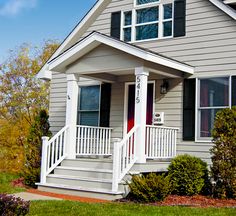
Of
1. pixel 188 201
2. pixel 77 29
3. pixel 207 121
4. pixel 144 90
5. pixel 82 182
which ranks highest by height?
pixel 77 29

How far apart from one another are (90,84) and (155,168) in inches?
172

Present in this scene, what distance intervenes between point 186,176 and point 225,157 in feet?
3.36

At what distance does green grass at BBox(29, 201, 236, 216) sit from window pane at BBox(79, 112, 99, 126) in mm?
5084

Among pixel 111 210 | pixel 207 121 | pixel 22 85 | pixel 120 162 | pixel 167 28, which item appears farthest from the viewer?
pixel 22 85

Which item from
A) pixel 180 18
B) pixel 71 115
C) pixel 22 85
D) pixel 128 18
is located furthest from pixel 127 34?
pixel 22 85

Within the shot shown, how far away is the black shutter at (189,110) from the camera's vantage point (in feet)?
35.1

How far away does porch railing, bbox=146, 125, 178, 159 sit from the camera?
10016 millimetres

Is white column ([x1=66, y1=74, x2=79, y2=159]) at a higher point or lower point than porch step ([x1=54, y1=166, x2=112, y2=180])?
higher

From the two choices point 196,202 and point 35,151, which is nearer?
point 196,202

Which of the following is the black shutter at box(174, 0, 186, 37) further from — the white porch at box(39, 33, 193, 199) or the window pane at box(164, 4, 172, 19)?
the white porch at box(39, 33, 193, 199)

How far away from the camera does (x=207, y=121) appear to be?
10.5 metres

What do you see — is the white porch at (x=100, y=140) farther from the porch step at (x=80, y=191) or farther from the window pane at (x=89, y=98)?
the window pane at (x=89, y=98)

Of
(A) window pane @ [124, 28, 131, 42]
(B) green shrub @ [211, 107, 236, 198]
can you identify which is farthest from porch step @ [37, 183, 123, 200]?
(A) window pane @ [124, 28, 131, 42]

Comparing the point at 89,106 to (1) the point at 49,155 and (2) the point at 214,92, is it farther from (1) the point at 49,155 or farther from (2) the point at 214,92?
(2) the point at 214,92
